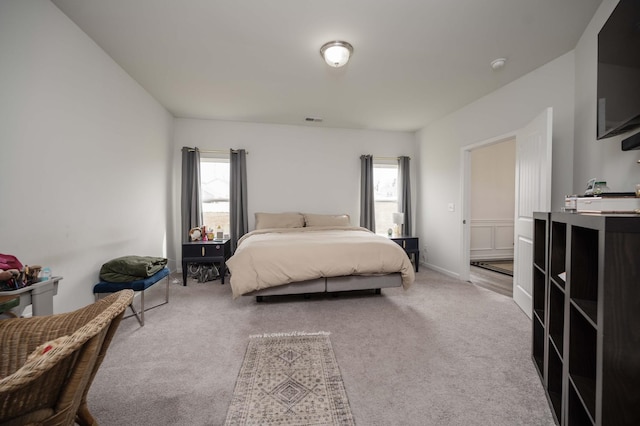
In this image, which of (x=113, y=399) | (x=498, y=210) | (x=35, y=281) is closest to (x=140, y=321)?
(x=113, y=399)

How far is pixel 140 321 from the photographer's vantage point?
255cm

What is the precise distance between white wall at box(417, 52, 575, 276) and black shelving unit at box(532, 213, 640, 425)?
1405 millimetres

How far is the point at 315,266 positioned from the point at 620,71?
2.61 metres

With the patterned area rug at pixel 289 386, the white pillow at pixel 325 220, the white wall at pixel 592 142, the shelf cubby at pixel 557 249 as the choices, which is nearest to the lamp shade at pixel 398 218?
the white pillow at pixel 325 220

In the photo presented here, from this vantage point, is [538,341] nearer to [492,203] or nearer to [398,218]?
[398,218]

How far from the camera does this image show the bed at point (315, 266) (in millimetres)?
2836

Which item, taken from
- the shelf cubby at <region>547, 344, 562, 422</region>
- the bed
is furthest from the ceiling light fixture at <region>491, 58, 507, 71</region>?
the shelf cubby at <region>547, 344, 562, 422</region>

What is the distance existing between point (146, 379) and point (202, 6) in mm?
2649

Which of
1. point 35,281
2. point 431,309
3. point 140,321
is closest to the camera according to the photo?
point 35,281

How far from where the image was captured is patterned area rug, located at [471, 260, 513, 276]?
460cm

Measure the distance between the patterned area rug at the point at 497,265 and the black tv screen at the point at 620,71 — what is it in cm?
339

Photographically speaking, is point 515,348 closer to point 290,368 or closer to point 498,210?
point 290,368

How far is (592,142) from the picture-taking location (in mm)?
2227

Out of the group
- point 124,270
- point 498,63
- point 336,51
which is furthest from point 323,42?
point 124,270
